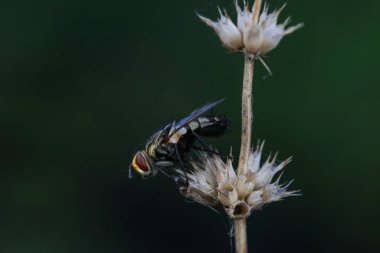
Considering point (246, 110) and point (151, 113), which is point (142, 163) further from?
point (151, 113)

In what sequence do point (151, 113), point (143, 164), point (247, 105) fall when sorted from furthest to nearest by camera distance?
point (151, 113)
point (143, 164)
point (247, 105)

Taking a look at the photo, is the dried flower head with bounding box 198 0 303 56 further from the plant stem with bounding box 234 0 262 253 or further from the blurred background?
the blurred background

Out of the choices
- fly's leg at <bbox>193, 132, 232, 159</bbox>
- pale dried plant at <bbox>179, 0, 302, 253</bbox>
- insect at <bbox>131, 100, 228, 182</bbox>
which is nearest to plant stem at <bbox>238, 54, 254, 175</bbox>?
pale dried plant at <bbox>179, 0, 302, 253</bbox>

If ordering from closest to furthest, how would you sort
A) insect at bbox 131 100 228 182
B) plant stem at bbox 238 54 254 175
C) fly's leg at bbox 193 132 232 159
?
Result: 1. plant stem at bbox 238 54 254 175
2. fly's leg at bbox 193 132 232 159
3. insect at bbox 131 100 228 182

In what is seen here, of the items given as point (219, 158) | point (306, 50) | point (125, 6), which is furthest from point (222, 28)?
point (125, 6)

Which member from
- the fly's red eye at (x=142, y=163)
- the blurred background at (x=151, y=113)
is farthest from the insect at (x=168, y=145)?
the blurred background at (x=151, y=113)

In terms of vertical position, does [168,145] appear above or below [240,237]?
above

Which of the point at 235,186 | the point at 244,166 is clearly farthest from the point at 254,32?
the point at 235,186
